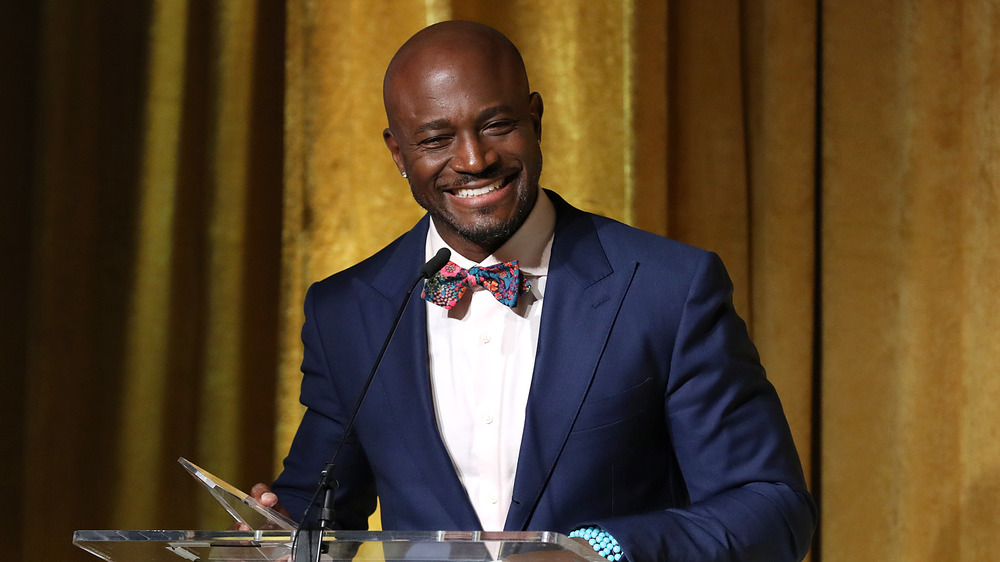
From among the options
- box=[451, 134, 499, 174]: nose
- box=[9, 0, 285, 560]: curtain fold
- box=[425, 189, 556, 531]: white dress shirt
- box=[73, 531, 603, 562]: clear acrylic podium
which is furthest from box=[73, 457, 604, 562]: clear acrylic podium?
box=[9, 0, 285, 560]: curtain fold

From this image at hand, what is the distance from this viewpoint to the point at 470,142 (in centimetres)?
167

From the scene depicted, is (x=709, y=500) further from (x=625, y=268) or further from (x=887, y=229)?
(x=887, y=229)


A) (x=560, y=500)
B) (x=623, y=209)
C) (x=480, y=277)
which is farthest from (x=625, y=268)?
(x=623, y=209)

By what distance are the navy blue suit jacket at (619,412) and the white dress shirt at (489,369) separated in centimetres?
4

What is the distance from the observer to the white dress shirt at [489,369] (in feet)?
5.50

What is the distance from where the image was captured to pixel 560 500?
1609mm

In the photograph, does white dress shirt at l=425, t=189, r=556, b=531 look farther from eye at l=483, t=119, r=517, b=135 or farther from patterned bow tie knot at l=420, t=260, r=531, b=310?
eye at l=483, t=119, r=517, b=135

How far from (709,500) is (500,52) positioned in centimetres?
73

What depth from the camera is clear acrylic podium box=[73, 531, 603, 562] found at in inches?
43.5

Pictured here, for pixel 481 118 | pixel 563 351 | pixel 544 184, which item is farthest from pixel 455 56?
pixel 544 184

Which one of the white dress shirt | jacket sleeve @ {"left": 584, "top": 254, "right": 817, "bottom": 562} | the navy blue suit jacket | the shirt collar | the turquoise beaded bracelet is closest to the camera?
the turquoise beaded bracelet

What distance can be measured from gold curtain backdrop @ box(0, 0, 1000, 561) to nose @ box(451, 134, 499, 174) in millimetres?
1015

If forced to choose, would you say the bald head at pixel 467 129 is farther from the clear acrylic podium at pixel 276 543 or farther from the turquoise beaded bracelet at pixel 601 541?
the clear acrylic podium at pixel 276 543

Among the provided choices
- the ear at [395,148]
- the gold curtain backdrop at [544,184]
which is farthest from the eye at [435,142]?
the gold curtain backdrop at [544,184]
